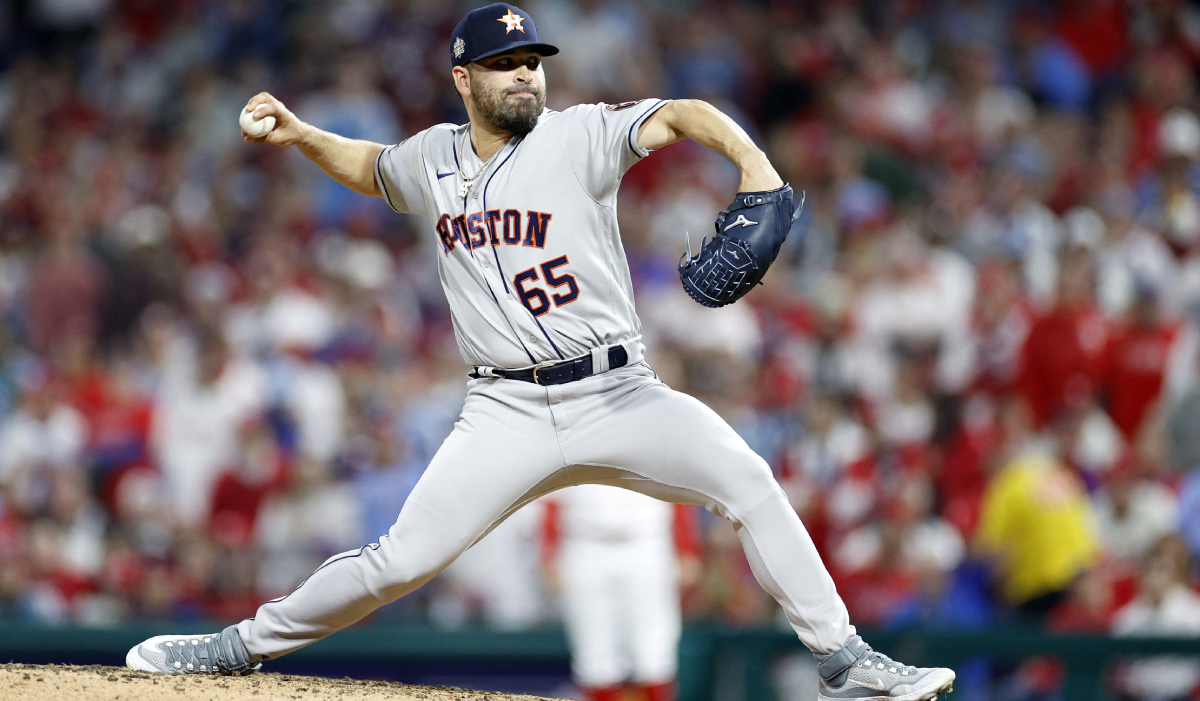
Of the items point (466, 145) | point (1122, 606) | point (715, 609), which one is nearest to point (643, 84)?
point (715, 609)

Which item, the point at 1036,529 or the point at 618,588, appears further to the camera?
the point at 1036,529

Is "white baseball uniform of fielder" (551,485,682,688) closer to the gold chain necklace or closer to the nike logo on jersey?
the gold chain necklace

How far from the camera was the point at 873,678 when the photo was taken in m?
3.49

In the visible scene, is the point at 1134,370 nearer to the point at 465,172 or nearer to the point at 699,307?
the point at 699,307

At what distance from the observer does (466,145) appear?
371cm

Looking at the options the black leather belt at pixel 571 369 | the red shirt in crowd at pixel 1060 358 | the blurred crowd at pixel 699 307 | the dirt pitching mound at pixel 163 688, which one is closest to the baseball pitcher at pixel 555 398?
the black leather belt at pixel 571 369

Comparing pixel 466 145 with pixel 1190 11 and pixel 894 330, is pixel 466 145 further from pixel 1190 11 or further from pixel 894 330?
pixel 1190 11

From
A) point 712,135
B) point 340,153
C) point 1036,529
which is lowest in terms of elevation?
point 1036,529

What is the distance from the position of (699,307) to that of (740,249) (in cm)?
524

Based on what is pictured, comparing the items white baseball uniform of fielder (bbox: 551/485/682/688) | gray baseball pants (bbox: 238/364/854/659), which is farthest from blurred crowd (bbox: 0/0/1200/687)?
gray baseball pants (bbox: 238/364/854/659)

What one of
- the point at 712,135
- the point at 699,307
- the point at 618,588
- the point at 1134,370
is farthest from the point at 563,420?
the point at 1134,370

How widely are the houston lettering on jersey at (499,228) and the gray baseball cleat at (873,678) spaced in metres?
1.33

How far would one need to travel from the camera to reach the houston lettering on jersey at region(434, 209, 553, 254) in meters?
3.48

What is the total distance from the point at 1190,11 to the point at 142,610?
29.0 ft
